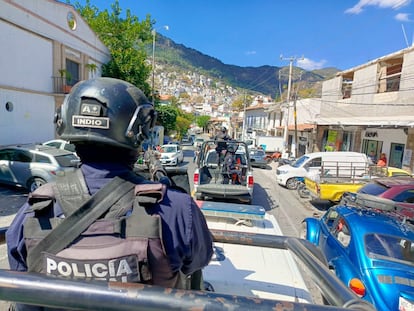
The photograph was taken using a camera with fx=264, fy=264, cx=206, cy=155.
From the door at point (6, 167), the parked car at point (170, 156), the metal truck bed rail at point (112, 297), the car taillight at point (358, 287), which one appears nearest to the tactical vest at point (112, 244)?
the metal truck bed rail at point (112, 297)

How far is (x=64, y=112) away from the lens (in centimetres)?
122

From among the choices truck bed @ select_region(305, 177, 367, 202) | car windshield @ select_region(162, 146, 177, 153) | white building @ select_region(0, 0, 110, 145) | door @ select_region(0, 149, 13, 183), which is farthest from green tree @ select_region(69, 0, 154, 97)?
truck bed @ select_region(305, 177, 367, 202)

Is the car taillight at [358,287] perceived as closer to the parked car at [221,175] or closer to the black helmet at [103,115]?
the black helmet at [103,115]

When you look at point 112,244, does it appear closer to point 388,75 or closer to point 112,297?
point 112,297

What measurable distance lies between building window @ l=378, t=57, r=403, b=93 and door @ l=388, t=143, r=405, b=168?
11.3 feet

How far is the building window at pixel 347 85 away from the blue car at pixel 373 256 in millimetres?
17836

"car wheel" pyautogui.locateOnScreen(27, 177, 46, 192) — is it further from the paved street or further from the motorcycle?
the motorcycle

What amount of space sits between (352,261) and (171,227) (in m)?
3.10

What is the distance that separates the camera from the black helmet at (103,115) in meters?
1.12

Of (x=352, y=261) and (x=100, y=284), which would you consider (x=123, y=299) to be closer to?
(x=100, y=284)

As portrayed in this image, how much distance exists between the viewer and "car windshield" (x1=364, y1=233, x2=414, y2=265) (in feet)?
10.3

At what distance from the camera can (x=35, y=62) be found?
562 inches

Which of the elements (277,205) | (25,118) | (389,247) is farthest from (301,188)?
(25,118)

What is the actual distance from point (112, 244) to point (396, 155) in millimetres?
16306
